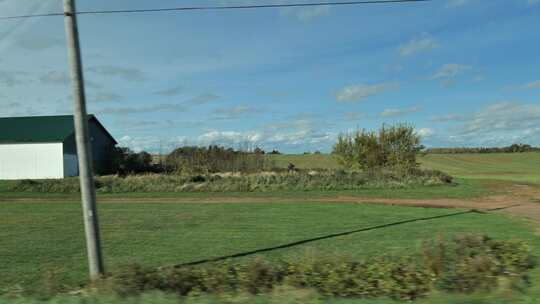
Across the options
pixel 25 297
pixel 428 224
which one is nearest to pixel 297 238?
pixel 428 224

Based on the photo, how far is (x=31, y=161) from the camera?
1699 inches

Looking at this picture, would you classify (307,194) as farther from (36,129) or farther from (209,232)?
(36,129)

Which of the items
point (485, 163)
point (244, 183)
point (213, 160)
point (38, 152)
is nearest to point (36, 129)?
point (38, 152)

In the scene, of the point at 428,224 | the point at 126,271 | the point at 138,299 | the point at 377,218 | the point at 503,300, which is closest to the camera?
the point at 503,300

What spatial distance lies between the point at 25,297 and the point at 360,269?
4552 mm

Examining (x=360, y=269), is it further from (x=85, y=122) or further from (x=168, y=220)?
(x=168, y=220)

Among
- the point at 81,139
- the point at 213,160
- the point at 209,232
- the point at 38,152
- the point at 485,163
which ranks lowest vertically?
the point at 209,232

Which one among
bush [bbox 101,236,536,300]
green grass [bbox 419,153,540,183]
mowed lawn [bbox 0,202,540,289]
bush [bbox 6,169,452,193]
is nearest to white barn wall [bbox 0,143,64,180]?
bush [bbox 6,169,452,193]

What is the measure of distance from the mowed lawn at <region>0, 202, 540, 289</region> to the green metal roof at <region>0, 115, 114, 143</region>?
864 inches

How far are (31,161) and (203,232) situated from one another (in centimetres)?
3349

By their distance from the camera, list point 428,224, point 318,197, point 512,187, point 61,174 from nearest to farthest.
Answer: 1. point 428,224
2. point 318,197
3. point 512,187
4. point 61,174

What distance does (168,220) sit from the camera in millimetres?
18125

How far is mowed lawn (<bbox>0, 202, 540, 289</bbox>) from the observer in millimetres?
10820

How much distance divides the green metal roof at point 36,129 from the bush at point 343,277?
38.8 meters
